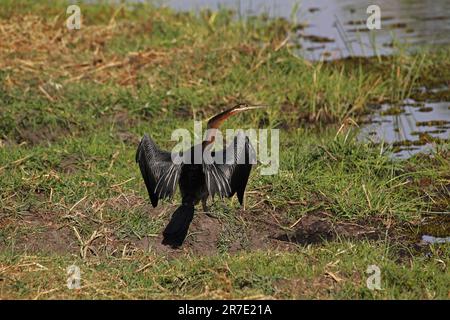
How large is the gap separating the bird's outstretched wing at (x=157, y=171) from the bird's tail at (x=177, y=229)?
0.18m

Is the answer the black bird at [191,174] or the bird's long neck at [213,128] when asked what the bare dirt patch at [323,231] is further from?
the bird's long neck at [213,128]

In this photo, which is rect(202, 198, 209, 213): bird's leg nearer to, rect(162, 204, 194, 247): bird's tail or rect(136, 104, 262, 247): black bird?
rect(136, 104, 262, 247): black bird

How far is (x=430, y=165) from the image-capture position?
7184 millimetres

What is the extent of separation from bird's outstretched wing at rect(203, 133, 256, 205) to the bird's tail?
290 mm

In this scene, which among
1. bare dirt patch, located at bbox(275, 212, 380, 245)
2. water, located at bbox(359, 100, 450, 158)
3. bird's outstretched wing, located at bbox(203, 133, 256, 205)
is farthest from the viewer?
water, located at bbox(359, 100, 450, 158)

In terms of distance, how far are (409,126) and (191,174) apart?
9.42 ft

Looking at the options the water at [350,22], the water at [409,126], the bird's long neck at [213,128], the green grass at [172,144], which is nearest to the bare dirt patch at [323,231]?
the green grass at [172,144]

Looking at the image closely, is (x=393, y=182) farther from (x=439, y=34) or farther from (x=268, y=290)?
(x=439, y=34)

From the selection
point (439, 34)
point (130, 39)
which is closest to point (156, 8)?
point (130, 39)

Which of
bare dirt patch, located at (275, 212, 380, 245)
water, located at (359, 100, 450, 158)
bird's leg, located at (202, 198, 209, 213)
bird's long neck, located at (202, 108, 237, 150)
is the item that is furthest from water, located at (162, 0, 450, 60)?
bird's leg, located at (202, 198, 209, 213)

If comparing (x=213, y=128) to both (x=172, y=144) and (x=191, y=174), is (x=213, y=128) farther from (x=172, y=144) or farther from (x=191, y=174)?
(x=172, y=144)

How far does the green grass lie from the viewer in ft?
17.3

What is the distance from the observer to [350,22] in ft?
37.3

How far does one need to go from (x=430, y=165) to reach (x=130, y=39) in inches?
163
